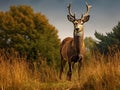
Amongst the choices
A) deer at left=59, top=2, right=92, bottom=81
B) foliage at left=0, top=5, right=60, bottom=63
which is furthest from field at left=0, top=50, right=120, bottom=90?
foliage at left=0, top=5, right=60, bottom=63

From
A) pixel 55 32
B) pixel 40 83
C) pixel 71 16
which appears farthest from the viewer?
pixel 55 32

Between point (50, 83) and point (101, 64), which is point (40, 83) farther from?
point (101, 64)

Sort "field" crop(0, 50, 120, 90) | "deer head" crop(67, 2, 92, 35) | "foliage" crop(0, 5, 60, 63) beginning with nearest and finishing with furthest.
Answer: "field" crop(0, 50, 120, 90) < "deer head" crop(67, 2, 92, 35) < "foliage" crop(0, 5, 60, 63)

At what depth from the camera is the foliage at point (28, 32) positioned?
1886 inches

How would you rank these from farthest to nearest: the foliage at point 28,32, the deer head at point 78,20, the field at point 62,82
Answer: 1. the foliage at point 28,32
2. the deer head at point 78,20
3. the field at point 62,82

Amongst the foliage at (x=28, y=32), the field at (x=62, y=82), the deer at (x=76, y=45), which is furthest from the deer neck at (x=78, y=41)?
the foliage at (x=28, y=32)

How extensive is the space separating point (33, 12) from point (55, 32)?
385cm

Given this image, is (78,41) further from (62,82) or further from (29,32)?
(29,32)

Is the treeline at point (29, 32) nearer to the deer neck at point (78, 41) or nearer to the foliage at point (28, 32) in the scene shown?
the foliage at point (28, 32)

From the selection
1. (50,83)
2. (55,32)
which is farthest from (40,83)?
(55,32)

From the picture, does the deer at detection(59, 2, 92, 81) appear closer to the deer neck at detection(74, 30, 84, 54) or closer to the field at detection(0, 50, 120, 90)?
the deer neck at detection(74, 30, 84, 54)

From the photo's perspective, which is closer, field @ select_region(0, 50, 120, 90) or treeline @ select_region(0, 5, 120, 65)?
field @ select_region(0, 50, 120, 90)

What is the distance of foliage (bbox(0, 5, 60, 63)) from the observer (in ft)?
157

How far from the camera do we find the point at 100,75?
11.5 meters
